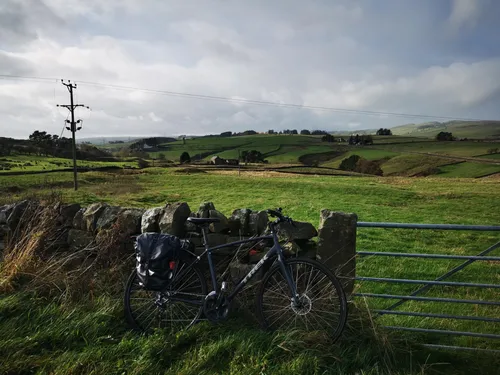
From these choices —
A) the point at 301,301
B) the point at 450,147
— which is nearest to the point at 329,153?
the point at 450,147

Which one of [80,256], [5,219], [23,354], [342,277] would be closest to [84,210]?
[80,256]

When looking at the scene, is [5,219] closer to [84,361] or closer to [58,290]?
[58,290]

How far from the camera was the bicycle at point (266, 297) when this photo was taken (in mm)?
3695

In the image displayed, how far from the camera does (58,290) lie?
176 inches

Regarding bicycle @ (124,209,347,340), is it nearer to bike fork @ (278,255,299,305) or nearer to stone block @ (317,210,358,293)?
bike fork @ (278,255,299,305)

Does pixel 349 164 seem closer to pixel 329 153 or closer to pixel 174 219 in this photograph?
pixel 329 153

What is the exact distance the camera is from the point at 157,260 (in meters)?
3.87

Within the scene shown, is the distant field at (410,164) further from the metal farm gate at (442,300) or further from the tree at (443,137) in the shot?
the metal farm gate at (442,300)

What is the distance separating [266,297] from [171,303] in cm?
113

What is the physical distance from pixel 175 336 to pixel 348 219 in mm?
2311

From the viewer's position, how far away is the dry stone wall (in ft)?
13.8

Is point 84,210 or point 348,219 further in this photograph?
point 84,210

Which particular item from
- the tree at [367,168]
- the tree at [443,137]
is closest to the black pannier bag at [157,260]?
the tree at [367,168]

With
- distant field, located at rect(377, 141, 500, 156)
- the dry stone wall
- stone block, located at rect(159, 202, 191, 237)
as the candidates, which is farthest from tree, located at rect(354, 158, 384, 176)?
stone block, located at rect(159, 202, 191, 237)
